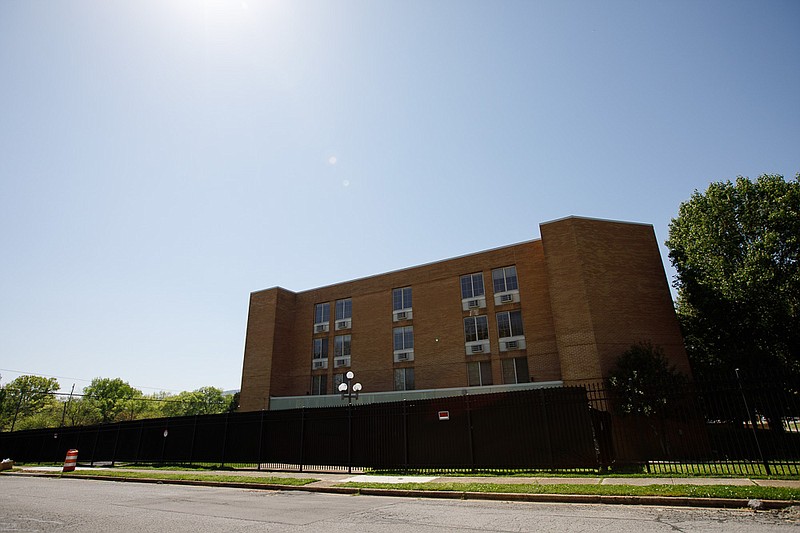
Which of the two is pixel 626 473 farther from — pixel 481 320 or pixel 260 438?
pixel 481 320

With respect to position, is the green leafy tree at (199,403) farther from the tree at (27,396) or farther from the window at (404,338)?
the window at (404,338)

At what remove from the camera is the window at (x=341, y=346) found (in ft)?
119

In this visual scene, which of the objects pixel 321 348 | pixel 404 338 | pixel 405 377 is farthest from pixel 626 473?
pixel 321 348

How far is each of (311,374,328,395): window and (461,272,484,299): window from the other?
14.4 meters

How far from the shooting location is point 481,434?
43.4 ft

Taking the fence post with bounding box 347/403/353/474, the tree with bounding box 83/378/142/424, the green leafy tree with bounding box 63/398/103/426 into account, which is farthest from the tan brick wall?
the tree with bounding box 83/378/142/424

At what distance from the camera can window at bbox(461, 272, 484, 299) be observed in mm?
31836

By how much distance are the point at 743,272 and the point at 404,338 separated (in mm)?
21944

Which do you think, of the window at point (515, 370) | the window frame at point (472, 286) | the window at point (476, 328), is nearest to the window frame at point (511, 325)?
the window at point (476, 328)

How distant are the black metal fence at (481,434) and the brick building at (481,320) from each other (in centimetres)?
528

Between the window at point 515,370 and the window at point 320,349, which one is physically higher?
the window at point 320,349

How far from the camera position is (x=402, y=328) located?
112 ft

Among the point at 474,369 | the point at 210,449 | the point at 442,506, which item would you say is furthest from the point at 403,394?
the point at 442,506

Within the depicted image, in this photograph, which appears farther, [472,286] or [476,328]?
[472,286]
